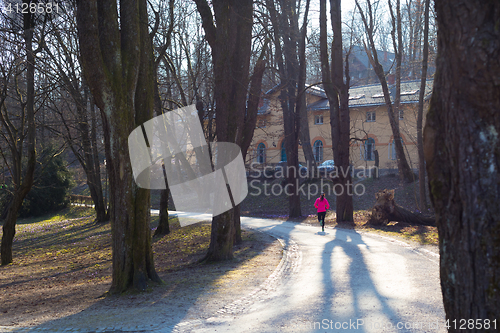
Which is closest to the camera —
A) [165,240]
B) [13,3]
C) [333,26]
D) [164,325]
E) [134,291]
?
[164,325]

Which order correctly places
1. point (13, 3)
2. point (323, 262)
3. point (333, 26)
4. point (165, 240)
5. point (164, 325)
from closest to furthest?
point (164, 325)
point (323, 262)
point (13, 3)
point (165, 240)
point (333, 26)

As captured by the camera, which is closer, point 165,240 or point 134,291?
point 134,291

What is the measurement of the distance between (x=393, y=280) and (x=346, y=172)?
9.87 meters

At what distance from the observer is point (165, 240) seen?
1543 cm

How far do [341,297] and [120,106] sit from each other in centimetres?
521

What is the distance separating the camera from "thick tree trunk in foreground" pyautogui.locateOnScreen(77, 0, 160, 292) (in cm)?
718

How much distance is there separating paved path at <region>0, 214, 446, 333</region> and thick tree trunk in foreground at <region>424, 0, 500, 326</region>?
8.23ft

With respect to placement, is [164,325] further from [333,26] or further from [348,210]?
[333,26]

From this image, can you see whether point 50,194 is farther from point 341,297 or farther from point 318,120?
point 341,297

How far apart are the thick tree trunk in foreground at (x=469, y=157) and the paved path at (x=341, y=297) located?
251 cm

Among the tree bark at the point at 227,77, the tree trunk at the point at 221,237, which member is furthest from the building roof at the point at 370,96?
the tree trunk at the point at 221,237

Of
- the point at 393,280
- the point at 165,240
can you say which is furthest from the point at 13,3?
the point at 393,280

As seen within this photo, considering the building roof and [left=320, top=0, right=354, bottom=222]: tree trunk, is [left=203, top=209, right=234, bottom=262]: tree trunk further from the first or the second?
the building roof

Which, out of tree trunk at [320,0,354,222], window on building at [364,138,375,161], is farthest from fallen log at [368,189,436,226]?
window on building at [364,138,375,161]
